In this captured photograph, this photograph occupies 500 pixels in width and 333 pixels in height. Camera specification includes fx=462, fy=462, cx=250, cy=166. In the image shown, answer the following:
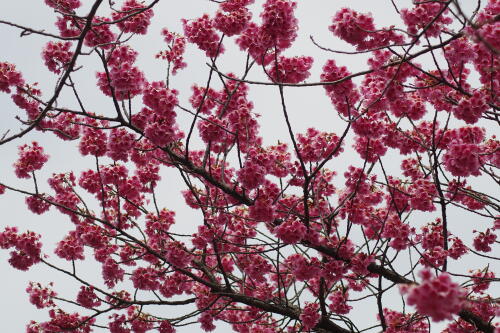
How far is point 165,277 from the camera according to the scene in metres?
8.30

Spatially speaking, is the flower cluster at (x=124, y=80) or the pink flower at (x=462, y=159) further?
the flower cluster at (x=124, y=80)

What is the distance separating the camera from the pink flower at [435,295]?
9.35 ft

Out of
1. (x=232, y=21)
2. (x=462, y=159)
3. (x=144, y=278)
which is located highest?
(x=232, y=21)

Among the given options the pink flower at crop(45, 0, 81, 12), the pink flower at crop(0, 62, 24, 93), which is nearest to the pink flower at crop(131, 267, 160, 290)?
the pink flower at crop(0, 62, 24, 93)

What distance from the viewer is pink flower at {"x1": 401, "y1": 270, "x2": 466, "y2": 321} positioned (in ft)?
9.35

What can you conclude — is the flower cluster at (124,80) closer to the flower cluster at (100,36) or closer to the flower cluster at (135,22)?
the flower cluster at (100,36)

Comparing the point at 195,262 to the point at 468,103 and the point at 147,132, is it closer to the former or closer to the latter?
the point at 147,132

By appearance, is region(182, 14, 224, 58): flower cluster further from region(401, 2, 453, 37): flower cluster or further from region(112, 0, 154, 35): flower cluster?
region(401, 2, 453, 37): flower cluster

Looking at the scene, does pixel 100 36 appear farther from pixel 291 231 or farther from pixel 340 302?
pixel 340 302

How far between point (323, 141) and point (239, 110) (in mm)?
1436

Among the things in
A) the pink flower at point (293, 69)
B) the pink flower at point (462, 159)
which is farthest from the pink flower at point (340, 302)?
the pink flower at point (293, 69)

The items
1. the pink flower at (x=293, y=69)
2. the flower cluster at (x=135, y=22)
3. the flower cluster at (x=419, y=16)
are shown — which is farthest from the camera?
the flower cluster at (x=135, y=22)

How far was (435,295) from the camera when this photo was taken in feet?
9.34

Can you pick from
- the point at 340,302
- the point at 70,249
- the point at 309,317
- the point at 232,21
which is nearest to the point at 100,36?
the point at 232,21
